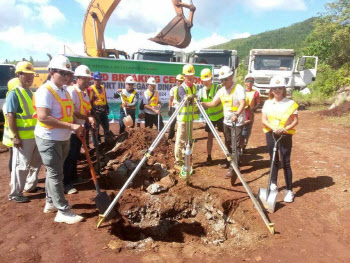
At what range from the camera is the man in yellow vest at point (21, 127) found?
3717mm

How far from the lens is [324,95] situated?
1670cm

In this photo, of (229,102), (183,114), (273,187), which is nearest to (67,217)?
(183,114)

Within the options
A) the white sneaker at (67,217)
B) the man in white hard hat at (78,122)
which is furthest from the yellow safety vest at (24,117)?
the white sneaker at (67,217)

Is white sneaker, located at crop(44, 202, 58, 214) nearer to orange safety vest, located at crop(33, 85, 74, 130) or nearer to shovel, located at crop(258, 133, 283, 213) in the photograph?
orange safety vest, located at crop(33, 85, 74, 130)

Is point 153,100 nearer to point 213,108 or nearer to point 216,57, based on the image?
point 213,108

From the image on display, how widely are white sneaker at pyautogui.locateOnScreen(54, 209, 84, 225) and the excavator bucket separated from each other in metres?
7.17

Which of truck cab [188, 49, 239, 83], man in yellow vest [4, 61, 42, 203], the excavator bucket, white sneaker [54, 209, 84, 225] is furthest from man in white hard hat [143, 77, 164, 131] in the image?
truck cab [188, 49, 239, 83]

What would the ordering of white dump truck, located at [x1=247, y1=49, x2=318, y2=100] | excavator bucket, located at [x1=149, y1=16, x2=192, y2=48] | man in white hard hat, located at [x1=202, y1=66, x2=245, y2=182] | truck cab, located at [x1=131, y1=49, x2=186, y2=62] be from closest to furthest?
man in white hard hat, located at [x1=202, y1=66, x2=245, y2=182] < excavator bucket, located at [x1=149, y1=16, x2=192, y2=48] < truck cab, located at [x1=131, y1=49, x2=186, y2=62] < white dump truck, located at [x1=247, y1=49, x2=318, y2=100]

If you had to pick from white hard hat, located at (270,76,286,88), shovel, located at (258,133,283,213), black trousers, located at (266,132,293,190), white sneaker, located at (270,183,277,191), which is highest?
white hard hat, located at (270,76,286,88)

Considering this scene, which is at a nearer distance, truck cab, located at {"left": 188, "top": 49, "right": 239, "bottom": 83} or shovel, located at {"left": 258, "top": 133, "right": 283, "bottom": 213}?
shovel, located at {"left": 258, "top": 133, "right": 283, "bottom": 213}

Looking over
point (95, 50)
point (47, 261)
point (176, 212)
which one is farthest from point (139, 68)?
point (47, 261)

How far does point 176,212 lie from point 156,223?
0.34m

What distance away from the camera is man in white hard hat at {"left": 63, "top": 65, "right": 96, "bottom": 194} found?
4.18m

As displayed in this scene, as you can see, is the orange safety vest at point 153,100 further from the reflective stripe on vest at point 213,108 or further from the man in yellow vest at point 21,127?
the man in yellow vest at point 21,127
